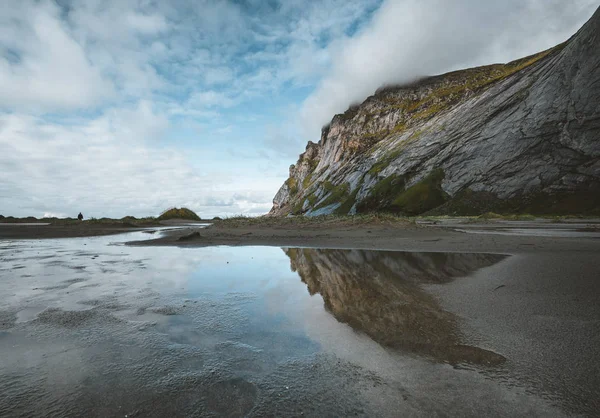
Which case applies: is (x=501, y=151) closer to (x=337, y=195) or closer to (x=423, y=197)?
(x=423, y=197)

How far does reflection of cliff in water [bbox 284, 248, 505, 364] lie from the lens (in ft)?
12.8

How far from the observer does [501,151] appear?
5144 cm

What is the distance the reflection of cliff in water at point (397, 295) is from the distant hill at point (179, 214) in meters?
56.8

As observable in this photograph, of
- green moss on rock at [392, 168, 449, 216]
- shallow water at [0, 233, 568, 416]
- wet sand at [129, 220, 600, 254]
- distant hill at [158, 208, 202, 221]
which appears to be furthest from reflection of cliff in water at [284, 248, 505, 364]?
distant hill at [158, 208, 202, 221]

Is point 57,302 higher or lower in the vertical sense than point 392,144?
lower

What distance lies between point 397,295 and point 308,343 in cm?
293

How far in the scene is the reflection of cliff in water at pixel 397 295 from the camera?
3.91m

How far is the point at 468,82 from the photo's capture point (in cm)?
9962

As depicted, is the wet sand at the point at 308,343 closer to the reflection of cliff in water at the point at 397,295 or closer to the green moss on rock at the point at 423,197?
the reflection of cliff in water at the point at 397,295

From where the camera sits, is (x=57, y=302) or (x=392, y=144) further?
(x=392, y=144)

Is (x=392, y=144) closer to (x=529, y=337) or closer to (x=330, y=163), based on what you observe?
(x=330, y=163)

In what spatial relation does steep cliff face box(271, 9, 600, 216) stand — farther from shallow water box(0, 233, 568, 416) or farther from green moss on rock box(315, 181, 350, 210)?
shallow water box(0, 233, 568, 416)

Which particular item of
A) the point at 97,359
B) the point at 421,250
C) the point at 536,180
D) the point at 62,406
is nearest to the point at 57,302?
the point at 97,359

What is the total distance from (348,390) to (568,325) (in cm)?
363
